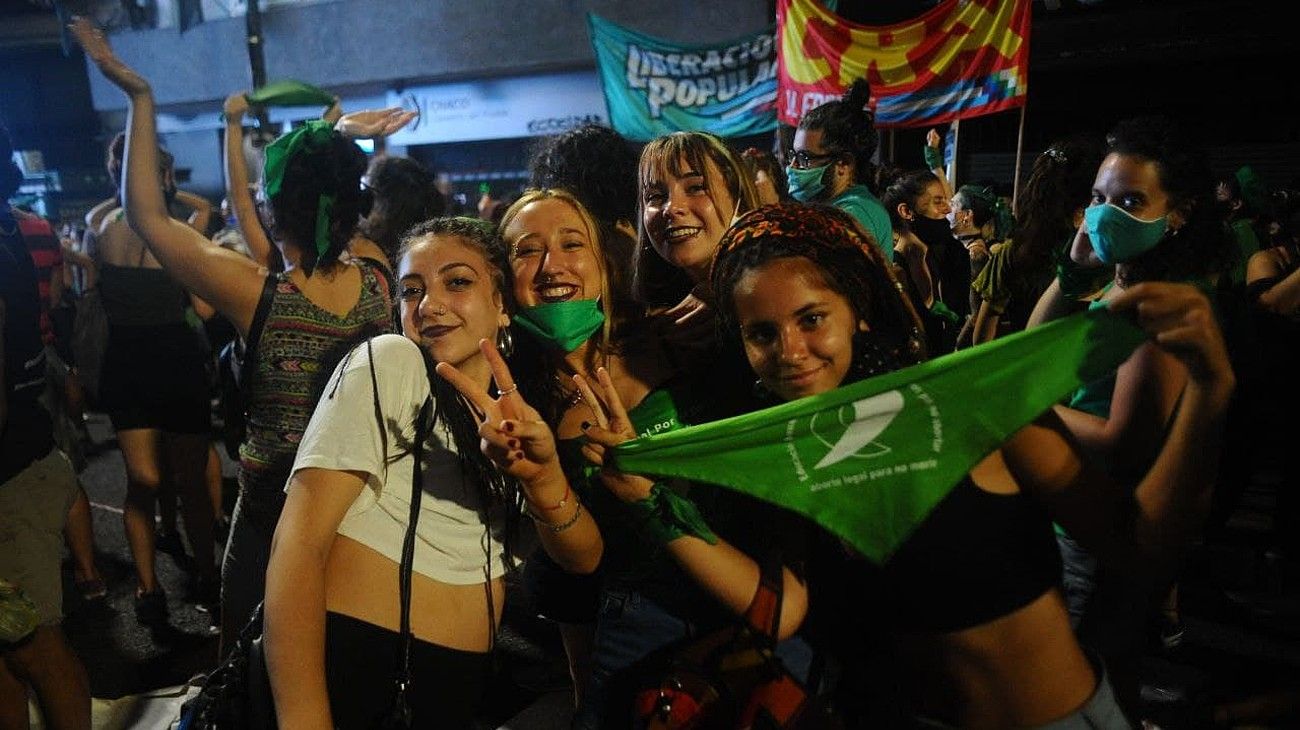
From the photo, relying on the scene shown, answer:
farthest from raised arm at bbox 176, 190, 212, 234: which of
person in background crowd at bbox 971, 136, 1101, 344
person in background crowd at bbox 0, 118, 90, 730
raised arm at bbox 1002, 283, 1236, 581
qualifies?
raised arm at bbox 1002, 283, 1236, 581

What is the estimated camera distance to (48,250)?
459 centimetres

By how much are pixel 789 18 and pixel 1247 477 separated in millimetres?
5018

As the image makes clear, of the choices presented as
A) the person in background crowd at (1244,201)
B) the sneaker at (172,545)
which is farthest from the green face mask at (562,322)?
the person in background crowd at (1244,201)

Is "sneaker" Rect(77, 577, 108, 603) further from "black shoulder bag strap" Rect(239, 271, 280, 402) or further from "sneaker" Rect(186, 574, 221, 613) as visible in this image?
"black shoulder bag strap" Rect(239, 271, 280, 402)

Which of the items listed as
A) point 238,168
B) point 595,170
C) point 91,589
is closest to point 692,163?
point 595,170

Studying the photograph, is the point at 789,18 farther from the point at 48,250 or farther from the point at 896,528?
the point at 896,528

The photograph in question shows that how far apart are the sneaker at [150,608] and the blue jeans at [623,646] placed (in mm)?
3206

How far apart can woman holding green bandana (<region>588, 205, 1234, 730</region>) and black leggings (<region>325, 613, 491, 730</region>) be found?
2.13 feet

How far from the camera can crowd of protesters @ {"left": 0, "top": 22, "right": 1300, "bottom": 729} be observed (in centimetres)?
176

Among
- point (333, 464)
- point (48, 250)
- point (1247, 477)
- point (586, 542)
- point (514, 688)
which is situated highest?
point (48, 250)

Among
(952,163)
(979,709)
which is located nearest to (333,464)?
(979,709)

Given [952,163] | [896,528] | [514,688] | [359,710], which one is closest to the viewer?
[896,528]

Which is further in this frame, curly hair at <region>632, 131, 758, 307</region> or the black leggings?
curly hair at <region>632, 131, 758, 307</region>

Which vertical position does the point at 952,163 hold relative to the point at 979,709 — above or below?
above
